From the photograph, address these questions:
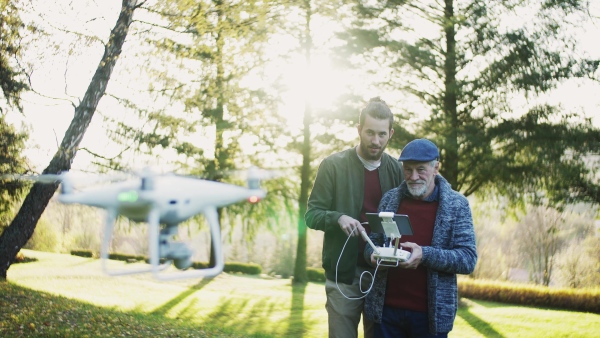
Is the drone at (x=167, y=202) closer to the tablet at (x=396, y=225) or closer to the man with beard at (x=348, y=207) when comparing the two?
the tablet at (x=396, y=225)

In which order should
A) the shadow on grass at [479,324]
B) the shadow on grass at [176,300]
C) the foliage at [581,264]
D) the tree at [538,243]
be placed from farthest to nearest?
1. the tree at [538,243]
2. the foliage at [581,264]
3. the shadow on grass at [176,300]
4. the shadow on grass at [479,324]

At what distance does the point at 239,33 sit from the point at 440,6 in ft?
25.9

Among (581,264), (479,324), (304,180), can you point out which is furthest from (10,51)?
(581,264)

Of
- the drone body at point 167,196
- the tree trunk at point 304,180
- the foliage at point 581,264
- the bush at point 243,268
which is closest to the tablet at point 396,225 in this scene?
the drone body at point 167,196

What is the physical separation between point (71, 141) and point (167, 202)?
260 inches

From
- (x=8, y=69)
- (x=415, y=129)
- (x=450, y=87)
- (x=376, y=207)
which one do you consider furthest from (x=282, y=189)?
(x=376, y=207)

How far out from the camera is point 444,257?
3.18 m

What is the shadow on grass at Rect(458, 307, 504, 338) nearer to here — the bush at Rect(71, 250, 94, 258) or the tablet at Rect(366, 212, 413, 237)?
the tablet at Rect(366, 212, 413, 237)

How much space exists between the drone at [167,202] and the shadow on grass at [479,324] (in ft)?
36.8

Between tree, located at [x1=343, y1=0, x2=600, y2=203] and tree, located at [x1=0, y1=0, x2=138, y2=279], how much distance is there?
7.62 m

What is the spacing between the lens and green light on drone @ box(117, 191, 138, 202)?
5.23 ft

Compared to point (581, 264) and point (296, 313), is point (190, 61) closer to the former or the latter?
point (296, 313)

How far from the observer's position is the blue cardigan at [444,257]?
3.21m

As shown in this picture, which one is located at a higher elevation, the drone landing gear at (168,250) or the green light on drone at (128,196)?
the green light on drone at (128,196)
